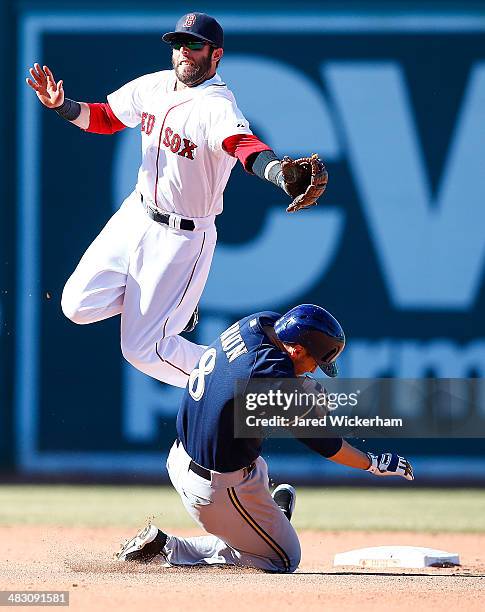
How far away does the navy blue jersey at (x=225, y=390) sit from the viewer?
16.9ft

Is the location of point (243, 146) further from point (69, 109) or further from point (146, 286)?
point (69, 109)

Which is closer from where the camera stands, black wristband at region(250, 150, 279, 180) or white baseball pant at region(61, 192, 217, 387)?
black wristband at region(250, 150, 279, 180)

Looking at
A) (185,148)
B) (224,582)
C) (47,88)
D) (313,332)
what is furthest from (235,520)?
(47,88)

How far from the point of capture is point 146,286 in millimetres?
6191

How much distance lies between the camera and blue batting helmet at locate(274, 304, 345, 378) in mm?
5203

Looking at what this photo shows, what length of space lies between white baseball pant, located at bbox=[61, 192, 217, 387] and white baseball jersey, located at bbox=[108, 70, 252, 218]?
125 millimetres

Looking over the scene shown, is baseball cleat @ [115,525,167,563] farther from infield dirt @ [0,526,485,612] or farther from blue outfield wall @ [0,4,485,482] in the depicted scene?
blue outfield wall @ [0,4,485,482]

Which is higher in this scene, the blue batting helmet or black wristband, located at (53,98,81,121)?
black wristband, located at (53,98,81,121)

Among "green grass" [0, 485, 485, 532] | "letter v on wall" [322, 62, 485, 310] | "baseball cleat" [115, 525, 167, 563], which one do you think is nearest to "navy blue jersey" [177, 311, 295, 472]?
"baseball cleat" [115, 525, 167, 563]

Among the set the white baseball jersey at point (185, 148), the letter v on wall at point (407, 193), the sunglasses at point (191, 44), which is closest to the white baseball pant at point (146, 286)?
the white baseball jersey at point (185, 148)

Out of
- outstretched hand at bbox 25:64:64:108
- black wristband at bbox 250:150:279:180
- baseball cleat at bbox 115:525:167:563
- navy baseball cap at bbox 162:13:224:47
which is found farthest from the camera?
outstretched hand at bbox 25:64:64:108

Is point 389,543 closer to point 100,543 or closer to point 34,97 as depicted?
point 100,543

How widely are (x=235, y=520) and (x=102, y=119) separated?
2.26 m

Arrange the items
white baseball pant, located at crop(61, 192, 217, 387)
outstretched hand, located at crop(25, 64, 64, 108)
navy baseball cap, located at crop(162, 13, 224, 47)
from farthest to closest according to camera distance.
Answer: outstretched hand, located at crop(25, 64, 64, 108)
white baseball pant, located at crop(61, 192, 217, 387)
navy baseball cap, located at crop(162, 13, 224, 47)
